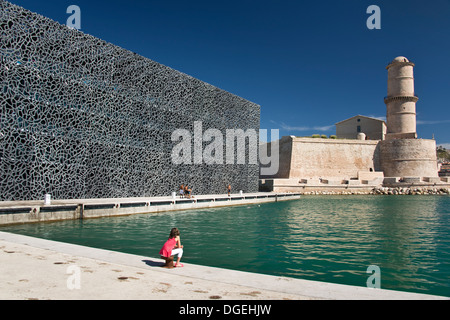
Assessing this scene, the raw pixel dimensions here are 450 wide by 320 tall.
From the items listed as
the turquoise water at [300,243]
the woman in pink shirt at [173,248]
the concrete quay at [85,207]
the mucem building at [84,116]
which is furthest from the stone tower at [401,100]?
the woman in pink shirt at [173,248]

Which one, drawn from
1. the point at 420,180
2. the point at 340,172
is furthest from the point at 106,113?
the point at 420,180

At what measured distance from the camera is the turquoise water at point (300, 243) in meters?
6.53

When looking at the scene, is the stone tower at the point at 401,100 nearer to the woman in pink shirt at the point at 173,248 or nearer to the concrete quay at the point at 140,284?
the woman in pink shirt at the point at 173,248

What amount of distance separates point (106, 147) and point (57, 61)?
5.13 meters

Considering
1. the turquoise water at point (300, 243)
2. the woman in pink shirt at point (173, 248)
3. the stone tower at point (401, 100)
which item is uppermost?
the stone tower at point (401, 100)

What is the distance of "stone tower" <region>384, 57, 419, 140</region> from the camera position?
4378 cm

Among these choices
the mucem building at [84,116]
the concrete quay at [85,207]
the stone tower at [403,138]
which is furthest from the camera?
the stone tower at [403,138]

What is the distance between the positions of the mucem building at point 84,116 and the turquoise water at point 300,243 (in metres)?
4.76

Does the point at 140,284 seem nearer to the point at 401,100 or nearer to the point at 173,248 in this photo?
the point at 173,248

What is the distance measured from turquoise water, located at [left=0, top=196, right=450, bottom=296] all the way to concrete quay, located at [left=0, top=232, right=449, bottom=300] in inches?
79.4

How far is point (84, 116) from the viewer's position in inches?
716

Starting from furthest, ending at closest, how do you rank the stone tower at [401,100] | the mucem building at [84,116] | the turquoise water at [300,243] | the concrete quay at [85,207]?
the stone tower at [401,100] < the mucem building at [84,116] < the concrete quay at [85,207] < the turquoise water at [300,243]

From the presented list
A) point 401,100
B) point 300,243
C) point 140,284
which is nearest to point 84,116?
point 300,243

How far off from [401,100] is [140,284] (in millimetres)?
48052
